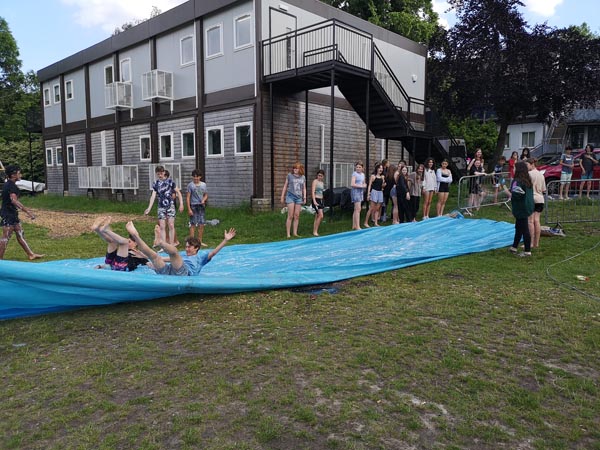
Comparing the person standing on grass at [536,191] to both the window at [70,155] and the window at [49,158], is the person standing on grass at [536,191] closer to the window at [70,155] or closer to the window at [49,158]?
the window at [70,155]

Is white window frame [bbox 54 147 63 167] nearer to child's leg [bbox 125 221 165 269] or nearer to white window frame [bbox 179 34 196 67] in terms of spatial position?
white window frame [bbox 179 34 196 67]

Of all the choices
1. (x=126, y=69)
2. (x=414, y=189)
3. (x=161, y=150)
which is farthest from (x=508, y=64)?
(x=126, y=69)

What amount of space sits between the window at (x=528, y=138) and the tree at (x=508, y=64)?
17.7 m

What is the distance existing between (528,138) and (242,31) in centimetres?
3138

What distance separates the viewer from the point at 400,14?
1091 inches

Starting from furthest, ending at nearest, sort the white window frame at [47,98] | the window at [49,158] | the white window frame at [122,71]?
the window at [49,158], the white window frame at [47,98], the white window frame at [122,71]

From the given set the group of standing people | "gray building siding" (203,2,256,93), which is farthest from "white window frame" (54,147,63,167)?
the group of standing people

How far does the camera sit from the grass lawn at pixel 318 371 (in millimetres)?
2717

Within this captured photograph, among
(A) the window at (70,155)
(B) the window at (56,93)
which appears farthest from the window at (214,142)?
(B) the window at (56,93)

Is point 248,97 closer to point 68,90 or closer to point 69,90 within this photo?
point 69,90

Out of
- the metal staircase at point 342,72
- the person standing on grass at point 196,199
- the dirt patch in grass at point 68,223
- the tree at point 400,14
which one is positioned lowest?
the dirt patch in grass at point 68,223

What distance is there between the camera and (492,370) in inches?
138

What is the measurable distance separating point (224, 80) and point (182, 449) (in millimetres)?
14332

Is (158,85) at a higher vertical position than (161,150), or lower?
higher
